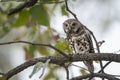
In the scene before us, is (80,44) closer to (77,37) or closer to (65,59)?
(77,37)

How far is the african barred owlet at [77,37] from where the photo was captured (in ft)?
9.00

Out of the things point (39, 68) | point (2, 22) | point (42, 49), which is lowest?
point (39, 68)

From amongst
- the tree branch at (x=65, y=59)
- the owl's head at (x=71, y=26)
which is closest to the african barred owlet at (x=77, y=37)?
the owl's head at (x=71, y=26)

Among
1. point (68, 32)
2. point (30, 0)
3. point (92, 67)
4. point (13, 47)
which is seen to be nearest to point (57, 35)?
point (68, 32)

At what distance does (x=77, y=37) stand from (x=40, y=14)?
0.33m

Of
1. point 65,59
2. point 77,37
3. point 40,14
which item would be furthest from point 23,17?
point 65,59

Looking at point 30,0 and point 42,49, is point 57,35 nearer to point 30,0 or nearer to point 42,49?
point 42,49

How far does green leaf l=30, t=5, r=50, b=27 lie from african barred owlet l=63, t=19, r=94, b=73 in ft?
0.47

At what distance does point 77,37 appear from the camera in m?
2.81

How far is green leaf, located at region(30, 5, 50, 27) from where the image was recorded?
2.53 metres

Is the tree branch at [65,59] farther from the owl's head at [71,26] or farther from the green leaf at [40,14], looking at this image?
the owl's head at [71,26]

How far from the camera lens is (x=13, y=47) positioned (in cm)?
616

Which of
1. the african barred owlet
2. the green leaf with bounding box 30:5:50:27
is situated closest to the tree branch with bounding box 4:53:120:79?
the green leaf with bounding box 30:5:50:27

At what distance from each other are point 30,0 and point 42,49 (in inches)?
36.1
